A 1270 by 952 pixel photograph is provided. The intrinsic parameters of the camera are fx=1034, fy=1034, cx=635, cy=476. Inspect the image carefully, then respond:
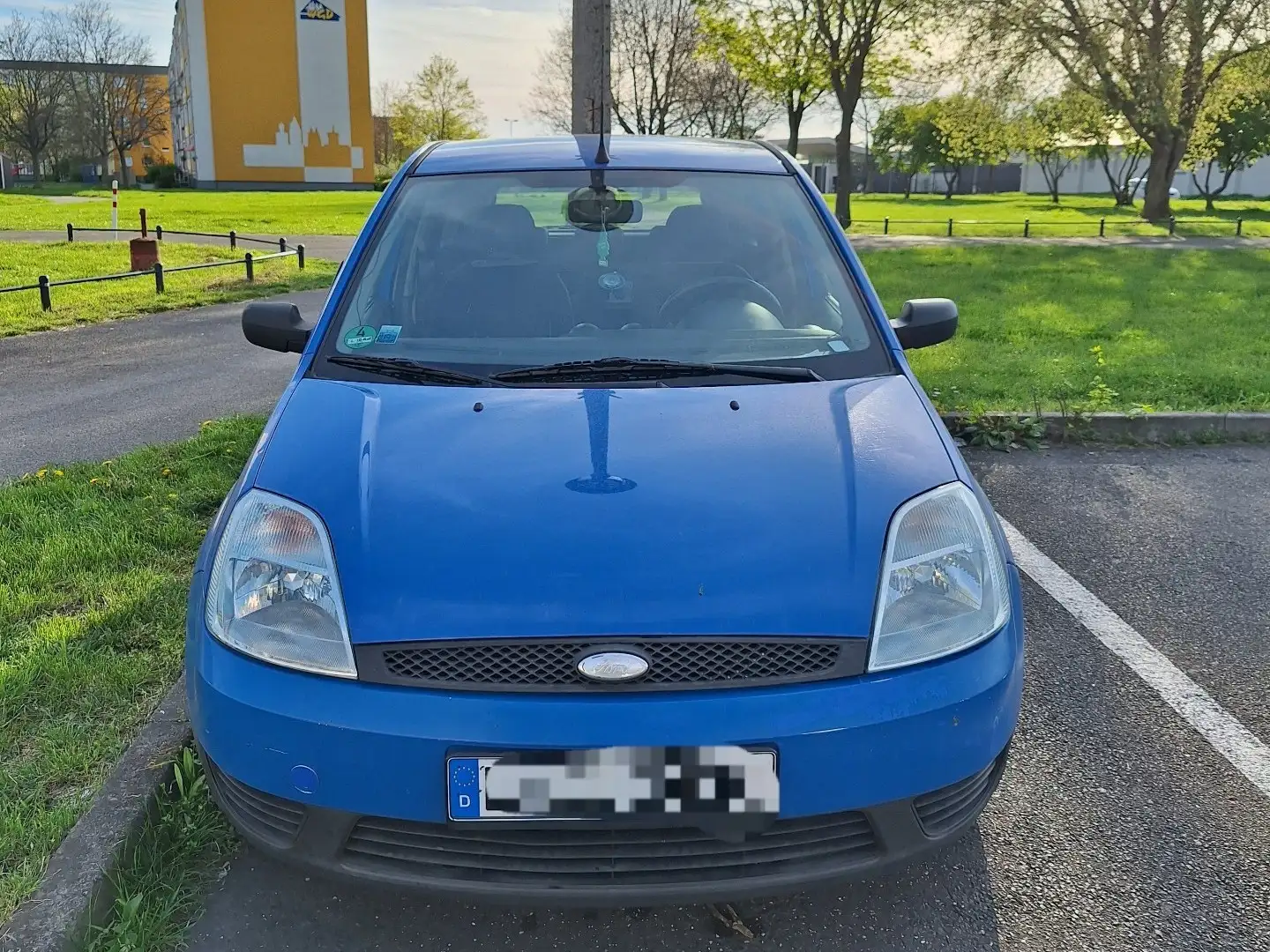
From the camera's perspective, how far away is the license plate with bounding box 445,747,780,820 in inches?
71.4

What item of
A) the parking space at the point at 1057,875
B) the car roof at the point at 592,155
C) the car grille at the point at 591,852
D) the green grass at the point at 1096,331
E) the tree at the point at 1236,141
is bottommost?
the parking space at the point at 1057,875

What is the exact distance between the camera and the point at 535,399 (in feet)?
8.32

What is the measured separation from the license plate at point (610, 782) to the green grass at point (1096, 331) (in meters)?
4.99

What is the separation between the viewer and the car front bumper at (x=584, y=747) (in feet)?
6.01

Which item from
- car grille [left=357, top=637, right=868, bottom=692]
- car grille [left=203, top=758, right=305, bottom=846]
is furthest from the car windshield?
car grille [left=203, top=758, right=305, bottom=846]

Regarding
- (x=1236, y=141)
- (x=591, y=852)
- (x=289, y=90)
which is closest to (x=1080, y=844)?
(x=591, y=852)

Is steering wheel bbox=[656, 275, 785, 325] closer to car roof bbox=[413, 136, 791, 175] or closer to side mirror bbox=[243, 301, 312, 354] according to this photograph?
car roof bbox=[413, 136, 791, 175]

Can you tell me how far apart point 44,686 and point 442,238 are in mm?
1772

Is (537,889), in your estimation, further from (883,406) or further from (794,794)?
Result: (883,406)

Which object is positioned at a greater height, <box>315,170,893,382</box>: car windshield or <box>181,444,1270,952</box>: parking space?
<box>315,170,893,382</box>: car windshield

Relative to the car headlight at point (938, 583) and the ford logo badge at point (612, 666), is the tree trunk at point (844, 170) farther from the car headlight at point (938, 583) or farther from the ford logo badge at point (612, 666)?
the ford logo badge at point (612, 666)

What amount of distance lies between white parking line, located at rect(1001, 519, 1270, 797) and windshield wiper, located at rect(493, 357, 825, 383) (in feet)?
5.23

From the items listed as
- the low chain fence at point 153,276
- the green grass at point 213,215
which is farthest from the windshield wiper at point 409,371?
the green grass at point 213,215

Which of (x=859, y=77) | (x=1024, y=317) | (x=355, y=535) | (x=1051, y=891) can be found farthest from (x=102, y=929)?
(x=859, y=77)
